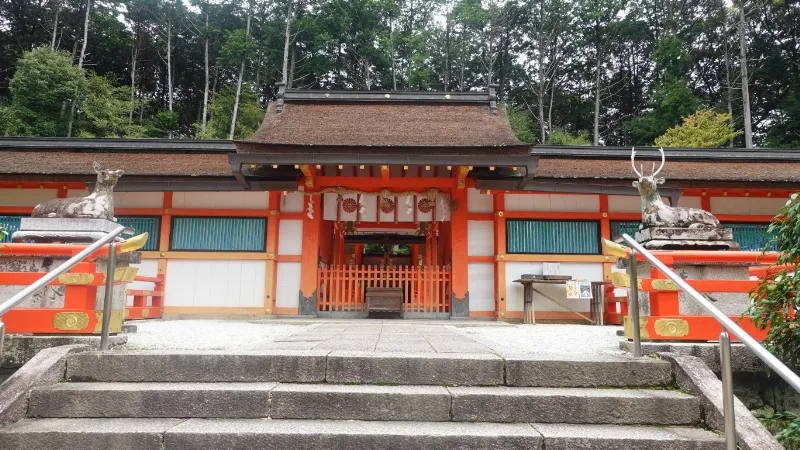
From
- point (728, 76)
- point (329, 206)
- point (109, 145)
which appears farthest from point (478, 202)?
point (728, 76)

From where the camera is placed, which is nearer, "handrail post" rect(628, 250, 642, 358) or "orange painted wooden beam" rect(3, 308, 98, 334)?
"handrail post" rect(628, 250, 642, 358)

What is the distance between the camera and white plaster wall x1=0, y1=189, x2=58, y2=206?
30.5 ft

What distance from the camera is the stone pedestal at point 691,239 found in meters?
4.31

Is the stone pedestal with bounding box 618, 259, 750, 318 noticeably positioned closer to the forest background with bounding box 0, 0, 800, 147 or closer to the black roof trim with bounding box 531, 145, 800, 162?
the black roof trim with bounding box 531, 145, 800, 162

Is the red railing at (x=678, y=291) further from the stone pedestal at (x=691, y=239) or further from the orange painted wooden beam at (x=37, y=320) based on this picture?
the orange painted wooden beam at (x=37, y=320)

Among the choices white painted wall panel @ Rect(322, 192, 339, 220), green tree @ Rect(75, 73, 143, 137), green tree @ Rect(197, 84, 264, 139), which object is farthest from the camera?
green tree @ Rect(197, 84, 264, 139)

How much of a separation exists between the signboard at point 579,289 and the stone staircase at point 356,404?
17.3 ft

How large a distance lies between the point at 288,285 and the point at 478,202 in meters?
4.18

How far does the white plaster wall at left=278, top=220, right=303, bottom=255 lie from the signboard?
17.0ft

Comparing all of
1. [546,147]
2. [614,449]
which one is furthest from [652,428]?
[546,147]

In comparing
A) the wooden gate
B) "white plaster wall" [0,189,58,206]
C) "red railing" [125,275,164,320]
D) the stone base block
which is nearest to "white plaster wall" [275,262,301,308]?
the wooden gate

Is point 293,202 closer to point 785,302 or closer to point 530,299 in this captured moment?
point 530,299

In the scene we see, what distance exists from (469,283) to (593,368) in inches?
245

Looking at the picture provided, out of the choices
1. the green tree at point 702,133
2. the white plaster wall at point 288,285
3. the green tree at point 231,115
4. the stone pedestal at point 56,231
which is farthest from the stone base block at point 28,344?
the green tree at point 231,115
